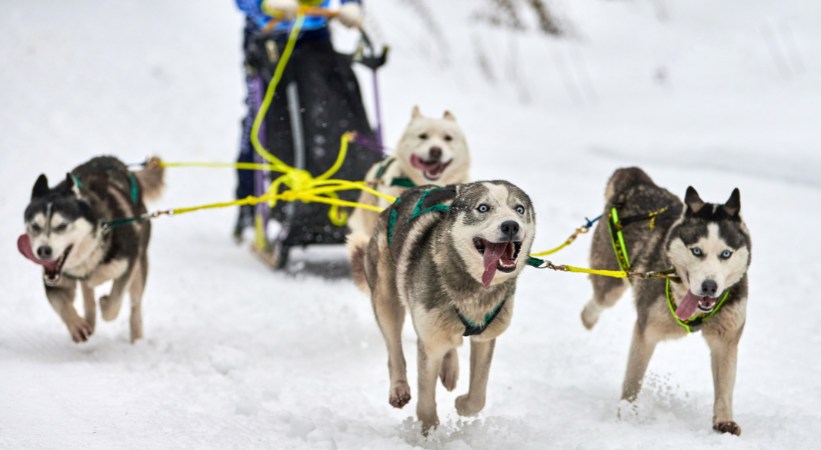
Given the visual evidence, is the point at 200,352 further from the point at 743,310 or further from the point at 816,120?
the point at 816,120

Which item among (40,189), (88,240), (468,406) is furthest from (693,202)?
(40,189)

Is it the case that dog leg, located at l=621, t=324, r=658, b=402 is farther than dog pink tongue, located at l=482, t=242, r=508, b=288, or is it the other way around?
dog leg, located at l=621, t=324, r=658, b=402

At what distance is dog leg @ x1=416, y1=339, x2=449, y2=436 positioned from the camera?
2.73 meters

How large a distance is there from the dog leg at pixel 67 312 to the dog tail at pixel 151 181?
1.04m

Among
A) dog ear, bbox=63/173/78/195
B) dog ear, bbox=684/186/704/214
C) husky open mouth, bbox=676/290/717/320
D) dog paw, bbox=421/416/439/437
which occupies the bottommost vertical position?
dog paw, bbox=421/416/439/437

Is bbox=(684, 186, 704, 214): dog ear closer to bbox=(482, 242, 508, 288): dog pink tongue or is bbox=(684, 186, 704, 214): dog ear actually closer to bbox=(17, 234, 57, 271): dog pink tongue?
bbox=(482, 242, 508, 288): dog pink tongue

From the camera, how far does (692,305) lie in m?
2.81

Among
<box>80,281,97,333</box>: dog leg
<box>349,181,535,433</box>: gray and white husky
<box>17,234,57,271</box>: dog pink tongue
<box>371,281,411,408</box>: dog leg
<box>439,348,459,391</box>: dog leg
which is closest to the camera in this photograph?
<box>349,181,535,433</box>: gray and white husky

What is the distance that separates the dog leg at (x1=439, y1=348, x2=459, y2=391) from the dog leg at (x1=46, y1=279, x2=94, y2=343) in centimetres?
160

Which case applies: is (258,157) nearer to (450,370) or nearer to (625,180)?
(625,180)

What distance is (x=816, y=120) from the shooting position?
772cm

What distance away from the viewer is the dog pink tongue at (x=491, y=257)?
8.00 feet

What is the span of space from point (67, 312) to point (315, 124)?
1964 millimetres

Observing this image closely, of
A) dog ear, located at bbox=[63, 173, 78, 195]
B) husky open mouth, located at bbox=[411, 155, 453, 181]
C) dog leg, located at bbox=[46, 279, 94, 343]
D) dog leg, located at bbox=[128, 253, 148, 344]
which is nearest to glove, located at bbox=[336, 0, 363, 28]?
husky open mouth, located at bbox=[411, 155, 453, 181]
